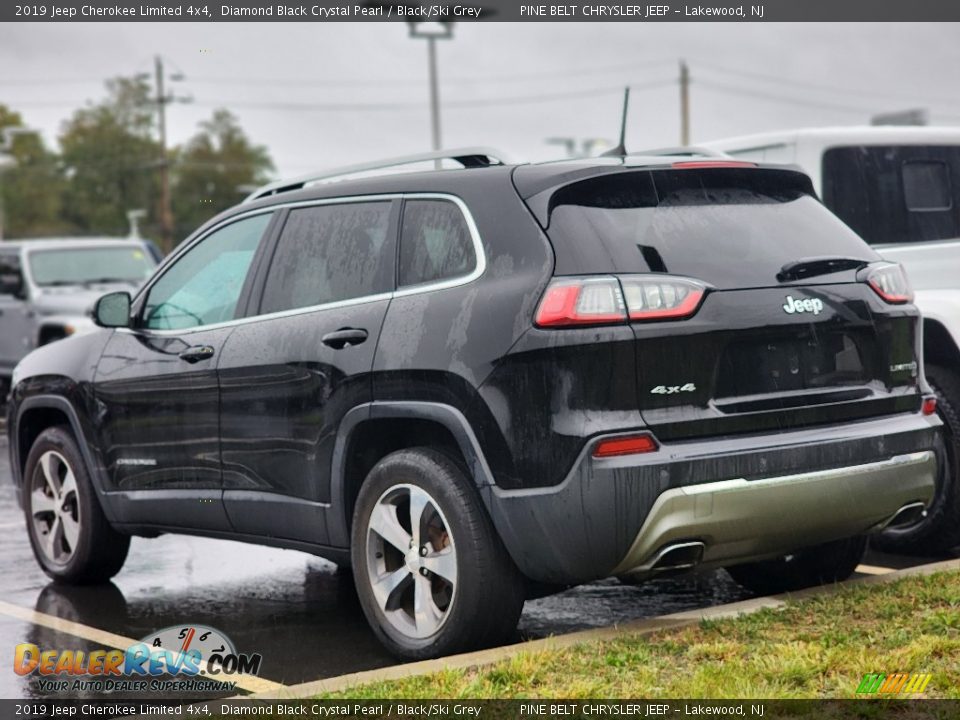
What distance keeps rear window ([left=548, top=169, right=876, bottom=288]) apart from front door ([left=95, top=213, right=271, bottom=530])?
5.89 feet

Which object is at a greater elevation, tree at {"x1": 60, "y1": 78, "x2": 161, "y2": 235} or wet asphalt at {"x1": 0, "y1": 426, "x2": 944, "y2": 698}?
tree at {"x1": 60, "y1": 78, "x2": 161, "y2": 235}

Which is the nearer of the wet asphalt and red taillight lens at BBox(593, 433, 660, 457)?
red taillight lens at BBox(593, 433, 660, 457)

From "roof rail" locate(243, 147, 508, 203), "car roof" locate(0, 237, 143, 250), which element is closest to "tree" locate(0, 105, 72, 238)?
"car roof" locate(0, 237, 143, 250)

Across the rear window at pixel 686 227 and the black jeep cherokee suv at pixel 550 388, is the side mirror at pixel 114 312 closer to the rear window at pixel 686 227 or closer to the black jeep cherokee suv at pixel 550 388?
the black jeep cherokee suv at pixel 550 388

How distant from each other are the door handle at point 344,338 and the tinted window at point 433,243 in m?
0.25

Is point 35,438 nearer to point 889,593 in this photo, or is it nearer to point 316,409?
point 316,409

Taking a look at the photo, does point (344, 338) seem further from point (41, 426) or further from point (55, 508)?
point (41, 426)

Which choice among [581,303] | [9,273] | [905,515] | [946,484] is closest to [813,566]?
[905,515]

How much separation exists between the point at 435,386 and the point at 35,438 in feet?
11.1

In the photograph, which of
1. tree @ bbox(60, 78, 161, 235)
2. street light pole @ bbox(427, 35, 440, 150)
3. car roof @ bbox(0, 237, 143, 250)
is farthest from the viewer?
tree @ bbox(60, 78, 161, 235)

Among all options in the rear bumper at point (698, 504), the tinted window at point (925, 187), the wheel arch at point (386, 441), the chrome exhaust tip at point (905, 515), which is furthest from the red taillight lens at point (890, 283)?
the tinted window at point (925, 187)

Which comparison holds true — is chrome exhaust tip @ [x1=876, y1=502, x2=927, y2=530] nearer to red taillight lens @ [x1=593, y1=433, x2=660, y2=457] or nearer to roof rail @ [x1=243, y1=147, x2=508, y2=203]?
red taillight lens @ [x1=593, y1=433, x2=660, y2=457]

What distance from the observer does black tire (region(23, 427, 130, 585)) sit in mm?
7414

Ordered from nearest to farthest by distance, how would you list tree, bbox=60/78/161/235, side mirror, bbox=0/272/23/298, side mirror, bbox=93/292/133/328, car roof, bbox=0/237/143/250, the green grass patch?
the green grass patch
side mirror, bbox=93/292/133/328
side mirror, bbox=0/272/23/298
car roof, bbox=0/237/143/250
tree, bbox=60/78/161/235
